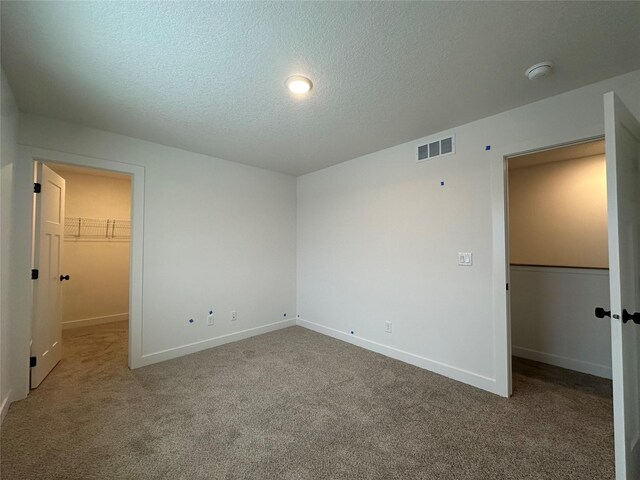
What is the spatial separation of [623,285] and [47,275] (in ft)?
14.5

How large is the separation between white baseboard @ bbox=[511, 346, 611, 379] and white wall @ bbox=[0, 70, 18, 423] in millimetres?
4860

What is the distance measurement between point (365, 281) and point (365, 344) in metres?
0.79

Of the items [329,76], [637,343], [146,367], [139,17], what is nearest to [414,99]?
[329,76]

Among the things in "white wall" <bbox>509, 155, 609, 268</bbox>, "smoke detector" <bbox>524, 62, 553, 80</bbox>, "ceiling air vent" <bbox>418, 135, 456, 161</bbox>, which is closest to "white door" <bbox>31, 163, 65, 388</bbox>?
"ceiling air vent" <bbox>418, 135, 456, 161</bbox>

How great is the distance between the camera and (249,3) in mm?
1304

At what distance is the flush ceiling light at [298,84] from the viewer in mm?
1868

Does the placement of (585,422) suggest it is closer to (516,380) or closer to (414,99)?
(516,380)

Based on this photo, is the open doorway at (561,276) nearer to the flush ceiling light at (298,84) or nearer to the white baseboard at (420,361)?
the white baseboard at (420,361)

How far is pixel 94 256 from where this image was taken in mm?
4590

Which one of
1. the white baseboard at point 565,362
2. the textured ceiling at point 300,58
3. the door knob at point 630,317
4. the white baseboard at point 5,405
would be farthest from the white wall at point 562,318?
the white baseboard at point 5,405

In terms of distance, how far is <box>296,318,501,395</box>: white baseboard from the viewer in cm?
244

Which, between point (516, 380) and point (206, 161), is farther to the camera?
point (206, 161)

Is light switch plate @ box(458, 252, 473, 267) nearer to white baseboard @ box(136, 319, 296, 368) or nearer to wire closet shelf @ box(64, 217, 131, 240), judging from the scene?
white baseboard @ box(136, 319, 296, 368)

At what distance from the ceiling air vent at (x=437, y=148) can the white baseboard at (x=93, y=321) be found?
5448mm
